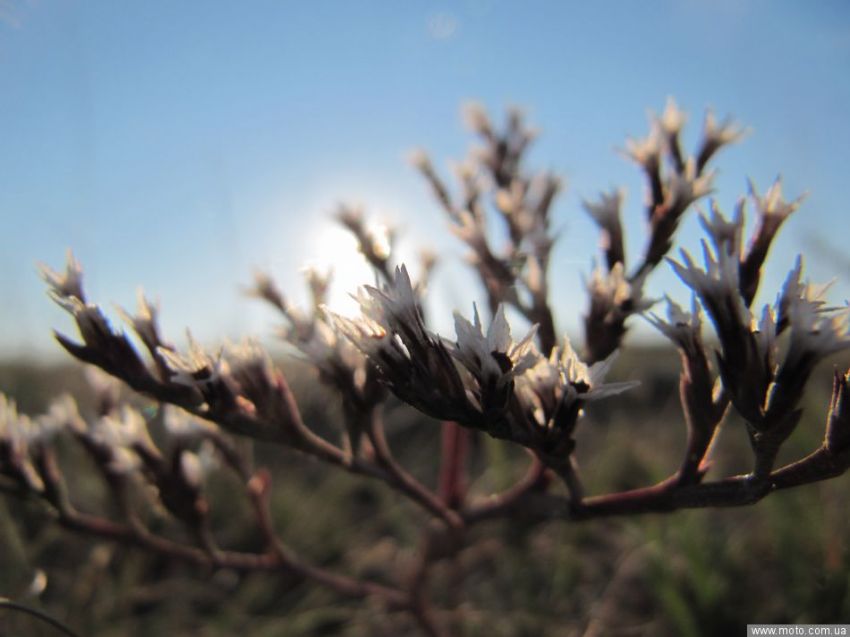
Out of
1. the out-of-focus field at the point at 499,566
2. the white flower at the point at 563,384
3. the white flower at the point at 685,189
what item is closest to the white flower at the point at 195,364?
the white flower at the point at 563,384

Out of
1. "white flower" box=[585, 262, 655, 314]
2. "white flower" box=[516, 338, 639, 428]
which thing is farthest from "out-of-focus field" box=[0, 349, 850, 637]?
"white flower" box=[516, 338, 639, 428]

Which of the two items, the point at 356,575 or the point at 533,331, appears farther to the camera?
the point at 356,575

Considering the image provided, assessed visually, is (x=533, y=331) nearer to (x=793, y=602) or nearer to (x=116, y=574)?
(x=793, y=602)

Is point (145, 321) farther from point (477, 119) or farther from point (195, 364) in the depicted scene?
point (477, 119)

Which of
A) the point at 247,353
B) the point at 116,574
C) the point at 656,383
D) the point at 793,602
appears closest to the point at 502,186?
the point at 247,353

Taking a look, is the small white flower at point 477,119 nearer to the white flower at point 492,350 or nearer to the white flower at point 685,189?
the white flower at point 685,189

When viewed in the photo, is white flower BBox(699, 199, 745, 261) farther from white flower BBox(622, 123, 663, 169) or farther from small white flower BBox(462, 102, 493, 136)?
small white flower BBox(462, 102, 493, 136)
